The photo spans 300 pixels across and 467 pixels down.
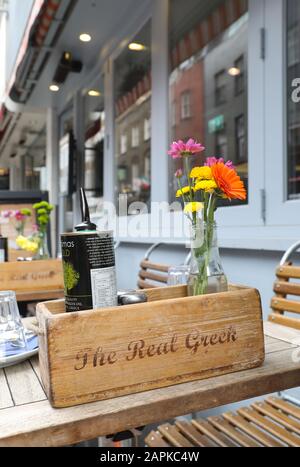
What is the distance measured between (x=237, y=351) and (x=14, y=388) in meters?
0.35

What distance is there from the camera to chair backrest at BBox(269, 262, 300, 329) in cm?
116

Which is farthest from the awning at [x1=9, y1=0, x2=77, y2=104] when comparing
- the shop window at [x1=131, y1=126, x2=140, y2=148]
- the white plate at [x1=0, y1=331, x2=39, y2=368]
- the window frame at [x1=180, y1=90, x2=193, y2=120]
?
the white plate at [x1=0, y1=331, x2=39, y2=368]

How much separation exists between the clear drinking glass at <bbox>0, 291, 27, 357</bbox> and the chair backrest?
28.2 inches

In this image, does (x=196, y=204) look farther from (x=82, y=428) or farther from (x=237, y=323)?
(x=82, y=428)

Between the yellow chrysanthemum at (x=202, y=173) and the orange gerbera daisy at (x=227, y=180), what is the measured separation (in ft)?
0.03

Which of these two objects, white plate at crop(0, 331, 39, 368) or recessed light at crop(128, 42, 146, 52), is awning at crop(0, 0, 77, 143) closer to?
recessed light at crop(128, 42, 146, 52)

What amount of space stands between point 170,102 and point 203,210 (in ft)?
6.98

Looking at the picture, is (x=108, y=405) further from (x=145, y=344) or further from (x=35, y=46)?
(x=35, y=46)

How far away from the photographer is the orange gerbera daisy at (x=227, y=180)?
642 mm

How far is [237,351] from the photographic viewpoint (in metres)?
0.66

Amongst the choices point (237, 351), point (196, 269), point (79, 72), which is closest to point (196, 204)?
point (196, 269)

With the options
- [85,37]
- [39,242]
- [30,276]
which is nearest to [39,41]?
[85,37]

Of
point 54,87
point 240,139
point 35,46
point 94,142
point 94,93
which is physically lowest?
point 240,139

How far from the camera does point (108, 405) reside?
542 millimetres
